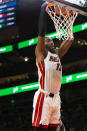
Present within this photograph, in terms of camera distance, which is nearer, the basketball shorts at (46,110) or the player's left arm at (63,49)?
the basketball shorts at (46,110)

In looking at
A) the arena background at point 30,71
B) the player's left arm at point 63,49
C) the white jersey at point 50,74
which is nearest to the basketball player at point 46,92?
the white jersey at point 50,74

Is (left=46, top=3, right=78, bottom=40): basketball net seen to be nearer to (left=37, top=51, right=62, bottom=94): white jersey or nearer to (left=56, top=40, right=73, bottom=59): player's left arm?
(left=56, top=40, right=73, bottom=59): player's left arm

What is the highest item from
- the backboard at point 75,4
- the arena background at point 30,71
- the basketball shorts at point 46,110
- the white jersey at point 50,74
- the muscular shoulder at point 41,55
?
the backboard at point 75,4

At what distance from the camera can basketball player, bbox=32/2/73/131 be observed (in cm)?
385

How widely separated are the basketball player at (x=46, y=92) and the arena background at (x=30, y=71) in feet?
20.0

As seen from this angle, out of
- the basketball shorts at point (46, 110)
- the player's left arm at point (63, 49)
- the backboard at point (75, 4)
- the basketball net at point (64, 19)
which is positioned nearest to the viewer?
the basketball shorts at point (46, 110)

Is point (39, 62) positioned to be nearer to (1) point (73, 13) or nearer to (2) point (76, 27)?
(1) point (73, 13)

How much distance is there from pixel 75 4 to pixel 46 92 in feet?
5.27

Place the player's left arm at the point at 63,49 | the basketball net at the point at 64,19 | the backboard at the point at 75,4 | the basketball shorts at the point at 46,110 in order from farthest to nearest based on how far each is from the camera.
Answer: the basketball net at the point at 64,19, the backboard at the point at 75,4, the player's left arm at the point at 63,49, the basketball shorts at the point at 46,110

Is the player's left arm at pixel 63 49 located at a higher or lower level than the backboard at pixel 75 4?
lower

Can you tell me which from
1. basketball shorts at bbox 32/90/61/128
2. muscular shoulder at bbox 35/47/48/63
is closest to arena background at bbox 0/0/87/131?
muscular shoulder at bbox 35/47/48/63

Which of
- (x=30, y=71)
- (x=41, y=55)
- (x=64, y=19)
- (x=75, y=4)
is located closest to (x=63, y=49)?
(x=41, y=55)

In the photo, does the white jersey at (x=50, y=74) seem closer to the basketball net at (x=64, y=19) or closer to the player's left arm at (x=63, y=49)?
the player's left arm at (x=63, y=49)

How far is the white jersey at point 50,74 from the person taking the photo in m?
3.93
